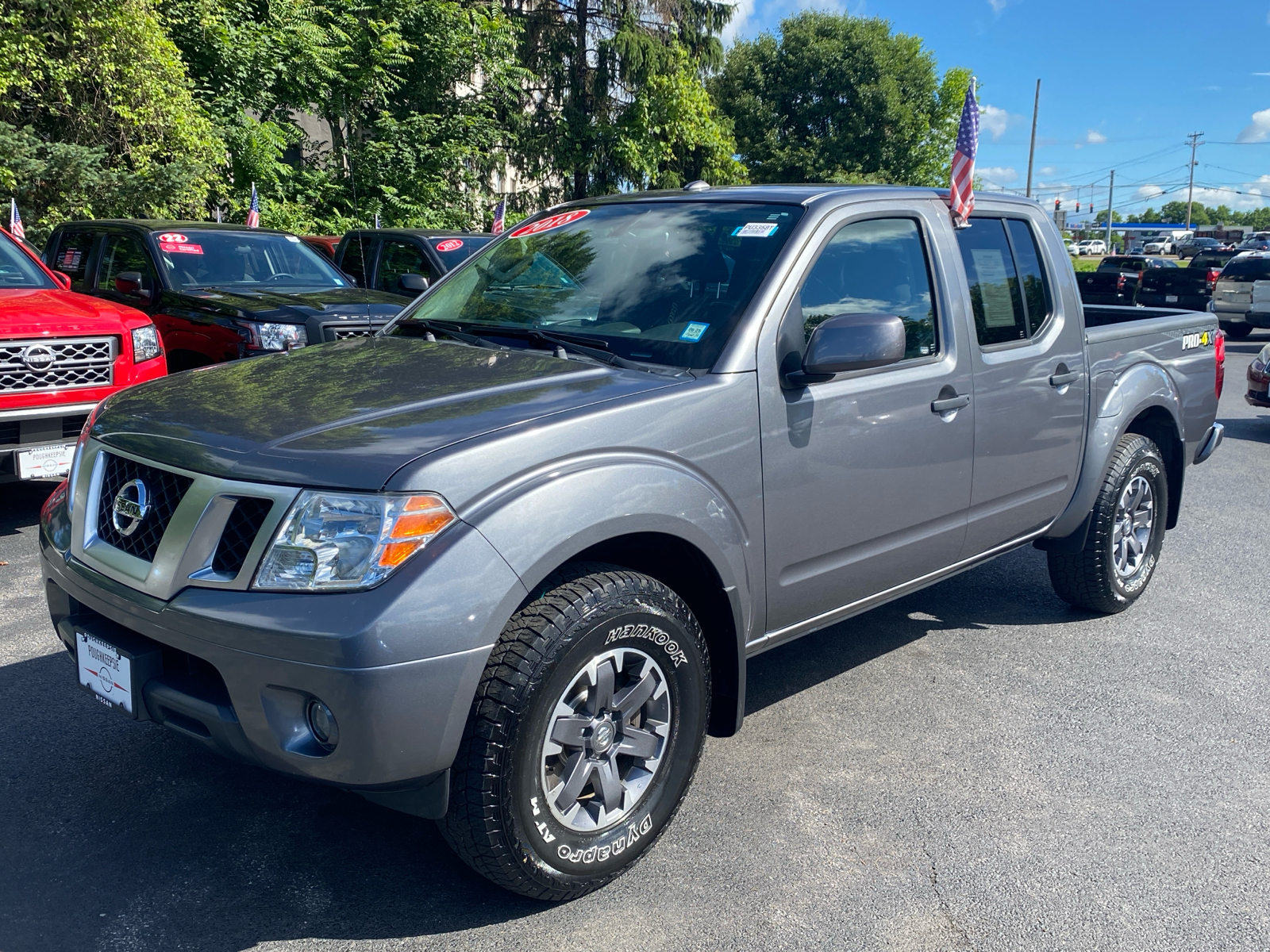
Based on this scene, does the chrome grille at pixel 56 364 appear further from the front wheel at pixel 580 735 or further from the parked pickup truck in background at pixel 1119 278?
the parked pickup truck in background at pixel 1119 278

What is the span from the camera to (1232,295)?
2019cm

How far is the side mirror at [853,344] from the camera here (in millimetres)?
3152

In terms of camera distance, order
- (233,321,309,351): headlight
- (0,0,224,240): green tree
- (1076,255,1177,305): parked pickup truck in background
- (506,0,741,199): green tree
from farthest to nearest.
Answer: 1. (506,0,741,199): green tree
2. (1076,255,1177,305): parked pickup truck in background
3. (0,0,224,240): green tree
4. (233,321,309,351): headlight

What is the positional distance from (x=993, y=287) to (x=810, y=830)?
225 centimetres

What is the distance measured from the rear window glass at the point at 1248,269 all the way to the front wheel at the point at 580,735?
20.4 m

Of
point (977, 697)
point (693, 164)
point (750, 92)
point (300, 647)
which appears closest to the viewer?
point (300, 647)

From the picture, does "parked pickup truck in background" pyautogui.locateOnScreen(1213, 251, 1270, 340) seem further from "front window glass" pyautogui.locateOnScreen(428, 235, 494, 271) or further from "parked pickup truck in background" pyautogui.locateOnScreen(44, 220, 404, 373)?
"parked pickup truck in background" pyautogui.locateOnScreen(44, 220, 404, 373)

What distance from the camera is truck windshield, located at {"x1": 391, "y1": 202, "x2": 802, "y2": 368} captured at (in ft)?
10.9

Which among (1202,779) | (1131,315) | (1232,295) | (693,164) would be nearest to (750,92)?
(693,164)

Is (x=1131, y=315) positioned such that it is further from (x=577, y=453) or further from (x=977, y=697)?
(x=577, y=453)

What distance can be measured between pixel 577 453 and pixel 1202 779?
2.47m

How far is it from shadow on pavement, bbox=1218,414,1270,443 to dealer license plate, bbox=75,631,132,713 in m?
10.6

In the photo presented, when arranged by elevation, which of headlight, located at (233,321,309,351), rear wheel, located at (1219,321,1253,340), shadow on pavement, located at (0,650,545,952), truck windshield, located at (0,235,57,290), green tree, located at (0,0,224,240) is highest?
green tree, located at (0,0,224,240)

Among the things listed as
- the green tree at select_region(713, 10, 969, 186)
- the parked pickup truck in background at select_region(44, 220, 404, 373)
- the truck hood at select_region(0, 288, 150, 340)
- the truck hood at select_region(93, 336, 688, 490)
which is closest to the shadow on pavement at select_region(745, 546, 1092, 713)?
the truck hood at select_region(93, 336, 688, 490)
